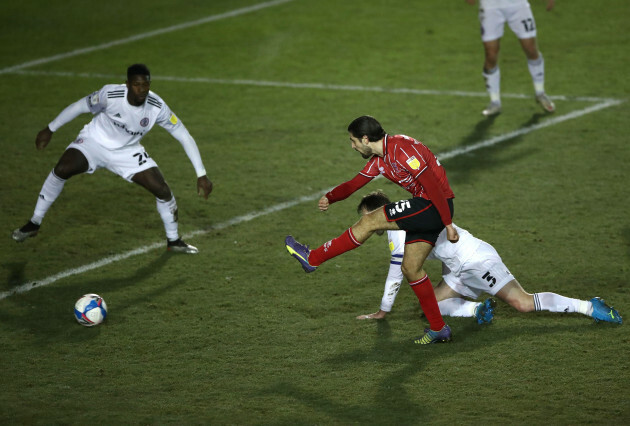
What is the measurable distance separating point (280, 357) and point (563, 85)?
867 centimetres

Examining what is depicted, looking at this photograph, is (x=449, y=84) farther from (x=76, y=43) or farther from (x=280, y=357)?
(x=280, y=357)

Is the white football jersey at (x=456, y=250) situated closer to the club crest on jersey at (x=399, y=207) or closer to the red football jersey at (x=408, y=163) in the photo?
the red football jersey at (x=408, y=163)

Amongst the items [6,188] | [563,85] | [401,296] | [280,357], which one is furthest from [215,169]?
[563,85]

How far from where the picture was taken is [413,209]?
6656 mm

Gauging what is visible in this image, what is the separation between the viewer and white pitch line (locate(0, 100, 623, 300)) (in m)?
8.20

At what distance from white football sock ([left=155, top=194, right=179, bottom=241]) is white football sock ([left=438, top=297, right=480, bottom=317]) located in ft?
9.22

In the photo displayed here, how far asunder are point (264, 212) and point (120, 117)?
1.99 metres

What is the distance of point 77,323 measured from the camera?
289 inches

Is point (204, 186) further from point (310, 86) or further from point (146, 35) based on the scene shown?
point (146, 35)

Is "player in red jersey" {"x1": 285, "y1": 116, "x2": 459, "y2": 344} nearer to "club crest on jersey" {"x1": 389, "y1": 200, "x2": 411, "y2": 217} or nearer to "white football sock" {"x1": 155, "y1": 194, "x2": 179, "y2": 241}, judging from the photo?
"club crest on jersey" {"x1": 389, "y1": 200, "x2": 411, "y2": 217}

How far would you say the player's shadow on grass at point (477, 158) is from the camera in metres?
10.7

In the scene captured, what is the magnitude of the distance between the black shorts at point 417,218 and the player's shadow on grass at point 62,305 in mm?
2383

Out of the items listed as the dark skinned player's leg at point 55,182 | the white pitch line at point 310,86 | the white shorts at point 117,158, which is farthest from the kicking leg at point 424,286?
the white pitch line at point 310,86


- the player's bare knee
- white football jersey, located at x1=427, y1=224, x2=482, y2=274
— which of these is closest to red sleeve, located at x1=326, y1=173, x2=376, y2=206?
white football jersey, located at x1=427, y1=224, x2=482, y2=274
